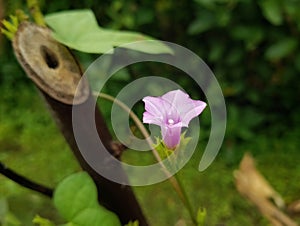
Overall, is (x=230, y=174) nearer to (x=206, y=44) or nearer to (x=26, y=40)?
(x=206, y=44)

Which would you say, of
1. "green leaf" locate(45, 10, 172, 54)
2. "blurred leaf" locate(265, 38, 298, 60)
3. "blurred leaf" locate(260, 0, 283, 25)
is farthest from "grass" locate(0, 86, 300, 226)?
"green leaf" locate(45, 10, 172, 54)

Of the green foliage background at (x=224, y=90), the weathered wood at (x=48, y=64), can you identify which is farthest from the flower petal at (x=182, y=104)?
the green foliage background at (x=224, y=90)

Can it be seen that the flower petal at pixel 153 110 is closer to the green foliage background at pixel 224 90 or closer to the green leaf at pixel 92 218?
the green leaf at pixel 92 218

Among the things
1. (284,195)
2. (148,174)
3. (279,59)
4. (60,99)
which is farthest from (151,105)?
(279,59)

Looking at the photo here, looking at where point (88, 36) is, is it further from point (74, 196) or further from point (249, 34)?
point (249, 34)

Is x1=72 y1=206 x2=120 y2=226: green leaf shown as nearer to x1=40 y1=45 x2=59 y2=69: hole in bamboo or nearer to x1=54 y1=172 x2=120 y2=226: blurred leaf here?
x1=54 y1=172 x2=120 y2=226: blurred leaf

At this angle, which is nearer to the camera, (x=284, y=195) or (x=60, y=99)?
(x=60, y=99)
